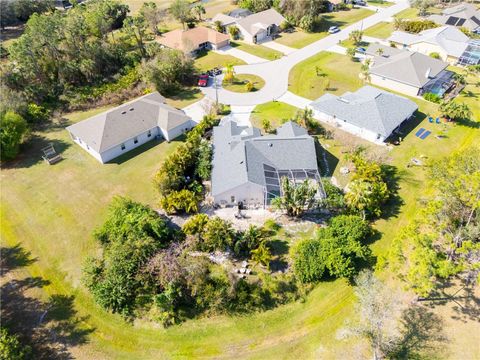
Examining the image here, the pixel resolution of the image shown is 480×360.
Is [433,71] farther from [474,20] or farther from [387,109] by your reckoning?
[474,20]

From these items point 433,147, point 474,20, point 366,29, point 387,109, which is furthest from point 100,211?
point 474,20

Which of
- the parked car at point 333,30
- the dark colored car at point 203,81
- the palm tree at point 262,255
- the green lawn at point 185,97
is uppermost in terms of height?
the parked car at point 333,30

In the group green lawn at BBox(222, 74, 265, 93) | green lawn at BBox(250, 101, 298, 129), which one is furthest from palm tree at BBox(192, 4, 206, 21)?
green lawn at BBox(250, 101, 298, 129)

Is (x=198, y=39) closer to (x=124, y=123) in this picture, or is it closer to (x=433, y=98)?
(x=124, y=123)

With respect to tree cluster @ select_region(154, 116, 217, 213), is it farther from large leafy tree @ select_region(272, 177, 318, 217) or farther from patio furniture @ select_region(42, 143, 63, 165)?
patio furniture @ select_region(42, 143, 63, 165)

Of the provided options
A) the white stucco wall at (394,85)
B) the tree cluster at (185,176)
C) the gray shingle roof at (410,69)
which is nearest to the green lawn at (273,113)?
the tree cluster at (185,176)

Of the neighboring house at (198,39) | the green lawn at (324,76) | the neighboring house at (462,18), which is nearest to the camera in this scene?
the green lawn at (324,76)

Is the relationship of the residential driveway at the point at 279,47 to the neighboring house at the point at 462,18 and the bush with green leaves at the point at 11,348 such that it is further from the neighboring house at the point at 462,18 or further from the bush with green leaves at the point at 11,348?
the bush with green leaves at the point at 11,348
